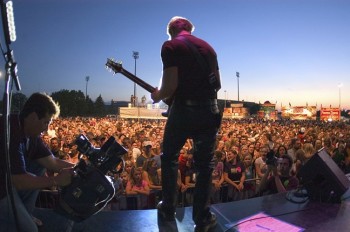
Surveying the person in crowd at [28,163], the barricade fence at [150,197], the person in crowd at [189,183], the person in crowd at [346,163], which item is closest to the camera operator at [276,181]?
the person in crowd at [189,183]

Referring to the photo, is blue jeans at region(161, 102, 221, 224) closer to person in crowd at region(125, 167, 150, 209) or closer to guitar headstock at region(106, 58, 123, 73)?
guitar headstock at region(106, 58, 123, 73)

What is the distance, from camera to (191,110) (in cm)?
262

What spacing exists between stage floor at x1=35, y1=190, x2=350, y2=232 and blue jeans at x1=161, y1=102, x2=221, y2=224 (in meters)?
0.24

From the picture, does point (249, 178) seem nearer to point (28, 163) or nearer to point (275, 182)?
point (275, 182)

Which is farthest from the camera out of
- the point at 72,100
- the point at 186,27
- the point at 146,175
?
the point at 72,100

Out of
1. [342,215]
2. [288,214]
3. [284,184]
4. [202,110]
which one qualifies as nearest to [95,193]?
[202,110]

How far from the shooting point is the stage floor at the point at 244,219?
2.63 m

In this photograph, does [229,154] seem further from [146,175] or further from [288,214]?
[288,214]

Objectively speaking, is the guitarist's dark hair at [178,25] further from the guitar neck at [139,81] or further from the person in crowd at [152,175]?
the person in crowd at [152,175]

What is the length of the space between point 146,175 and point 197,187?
13.4ft

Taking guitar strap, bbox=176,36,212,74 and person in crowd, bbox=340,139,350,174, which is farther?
person in crowd, bbox=340,139,350,174

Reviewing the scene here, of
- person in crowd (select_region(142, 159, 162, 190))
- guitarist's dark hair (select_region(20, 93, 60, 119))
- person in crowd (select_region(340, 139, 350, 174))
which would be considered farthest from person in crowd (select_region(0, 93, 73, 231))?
person in crowd (select_region(340, 139, 350, 174))

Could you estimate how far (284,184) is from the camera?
5.20 metres

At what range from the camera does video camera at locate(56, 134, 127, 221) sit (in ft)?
7.06
